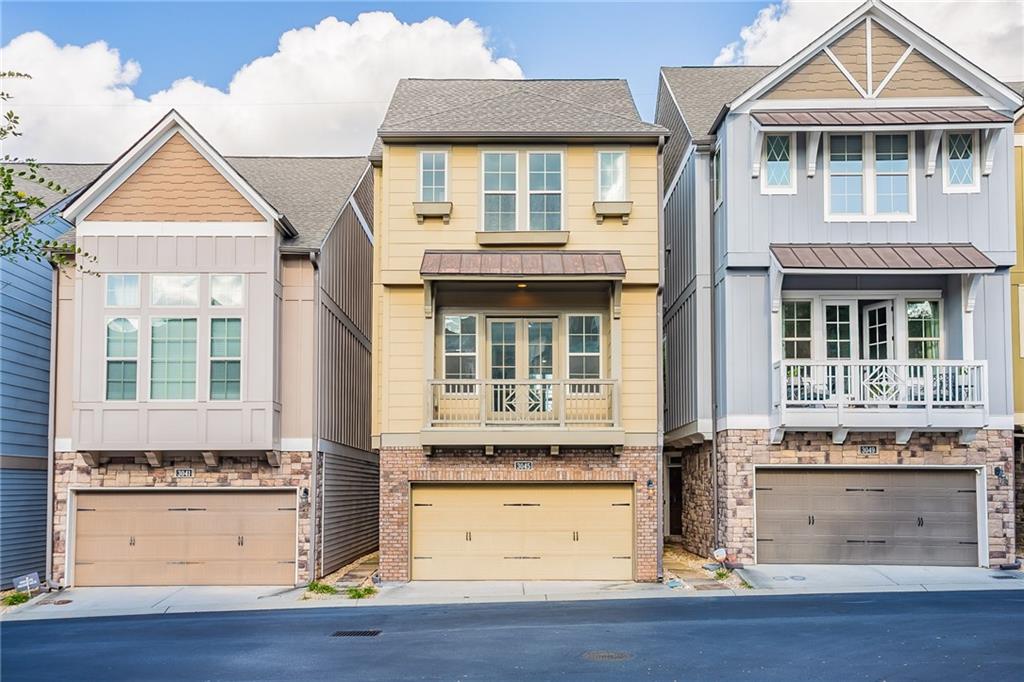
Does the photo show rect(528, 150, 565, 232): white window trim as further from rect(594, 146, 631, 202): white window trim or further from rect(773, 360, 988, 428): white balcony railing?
rect(773, 360, 988, 428): white balcony railing

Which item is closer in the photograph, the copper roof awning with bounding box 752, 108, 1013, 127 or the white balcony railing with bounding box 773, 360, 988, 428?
the white balcony railing with bounding box 773, 360, 988, 428

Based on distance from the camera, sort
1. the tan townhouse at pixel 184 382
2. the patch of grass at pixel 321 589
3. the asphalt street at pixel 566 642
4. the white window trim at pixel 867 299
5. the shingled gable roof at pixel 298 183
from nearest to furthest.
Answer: the asphalt street at pixel 566 642 < the patch of grass at pixel 321 589 < the tan townhouse at pixel 184 382 < the white window trim at pixel 867 299 < the shingled gable roof at pixel 298 183

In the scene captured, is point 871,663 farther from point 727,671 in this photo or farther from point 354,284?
point 354,284

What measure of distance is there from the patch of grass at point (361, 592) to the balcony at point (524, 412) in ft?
9.40

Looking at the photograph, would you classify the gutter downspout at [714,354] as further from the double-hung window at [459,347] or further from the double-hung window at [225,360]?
the double-hung window at [225,360]

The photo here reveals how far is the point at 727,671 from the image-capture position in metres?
12.5

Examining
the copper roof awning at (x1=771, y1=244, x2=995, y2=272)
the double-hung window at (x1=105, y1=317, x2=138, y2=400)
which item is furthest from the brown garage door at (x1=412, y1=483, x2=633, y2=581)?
the double-hung window at (x1=105, y1=317, x2=138, y2=400)

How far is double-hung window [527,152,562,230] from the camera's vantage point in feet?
71.1

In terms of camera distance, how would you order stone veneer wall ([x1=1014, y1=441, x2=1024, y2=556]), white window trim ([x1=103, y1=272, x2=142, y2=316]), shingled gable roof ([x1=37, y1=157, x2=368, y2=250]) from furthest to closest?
1. stone veneer wall ([x1=1014, y1=441, x2=1024, y2=556])
2. shingled gable roof ([x1=37, y1=157, x2=368, y2=250])
3. white window trim ([x1=103, y1=272, x2=142, y2=316])

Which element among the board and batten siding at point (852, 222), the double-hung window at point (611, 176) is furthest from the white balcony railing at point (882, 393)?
the double-hung window at point (611, 176)

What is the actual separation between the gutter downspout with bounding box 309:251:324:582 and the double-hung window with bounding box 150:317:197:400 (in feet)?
7.59

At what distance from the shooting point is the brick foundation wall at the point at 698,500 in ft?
74.7

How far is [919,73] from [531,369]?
376 inches

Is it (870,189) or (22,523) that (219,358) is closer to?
(22,523)
